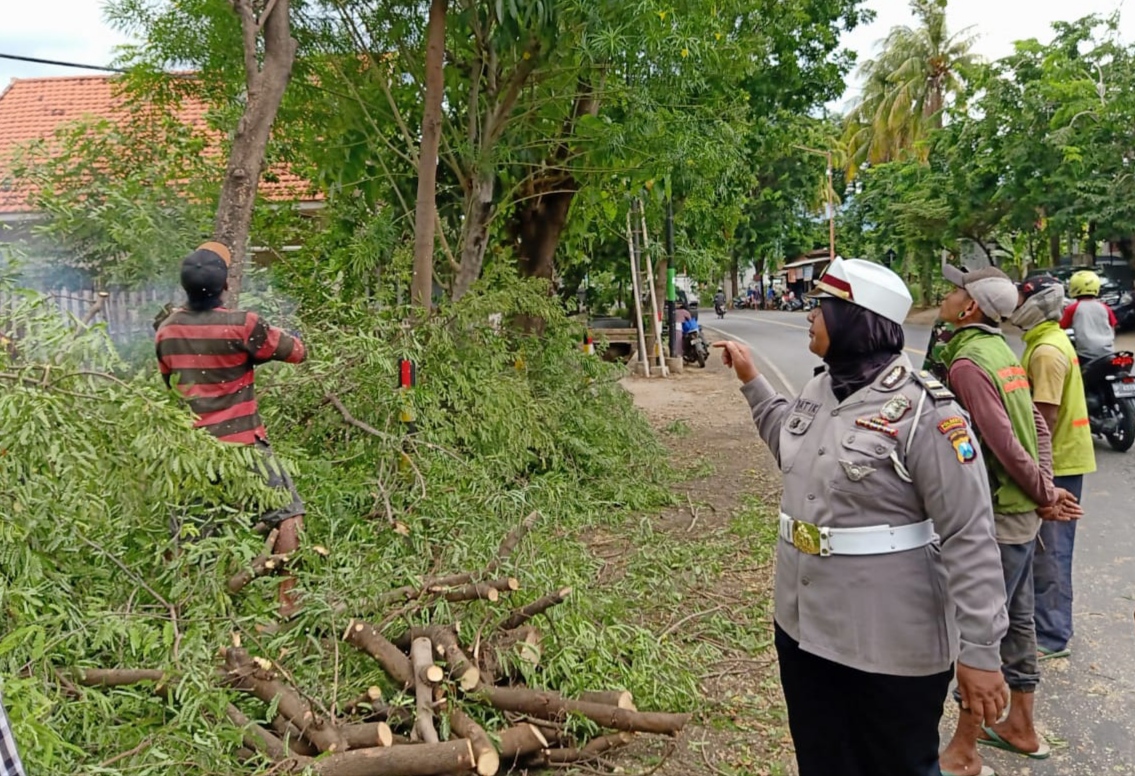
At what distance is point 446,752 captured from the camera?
2.72 metres

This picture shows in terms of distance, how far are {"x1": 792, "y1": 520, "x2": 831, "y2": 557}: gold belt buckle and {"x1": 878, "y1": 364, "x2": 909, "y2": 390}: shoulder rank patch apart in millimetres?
414

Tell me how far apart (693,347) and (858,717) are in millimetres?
15499

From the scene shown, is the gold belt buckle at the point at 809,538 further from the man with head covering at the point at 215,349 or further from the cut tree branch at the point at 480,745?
the man with head covering at the point at 215,349

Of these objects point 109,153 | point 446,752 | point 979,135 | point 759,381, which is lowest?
point 446,752

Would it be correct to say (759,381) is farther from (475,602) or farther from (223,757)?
(223,757)

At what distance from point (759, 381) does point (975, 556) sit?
3.03 feet

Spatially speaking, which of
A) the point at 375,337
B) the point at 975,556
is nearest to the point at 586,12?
the point at 375,337

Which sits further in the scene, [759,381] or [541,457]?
[541,457]

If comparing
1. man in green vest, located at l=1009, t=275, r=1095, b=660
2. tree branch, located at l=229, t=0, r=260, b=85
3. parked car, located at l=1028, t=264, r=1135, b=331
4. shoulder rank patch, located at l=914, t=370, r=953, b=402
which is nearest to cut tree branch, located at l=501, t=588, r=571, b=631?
shoulder rank patch, located at l=914, t=370, r=953, b=402

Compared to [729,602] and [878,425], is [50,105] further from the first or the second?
[878,425]

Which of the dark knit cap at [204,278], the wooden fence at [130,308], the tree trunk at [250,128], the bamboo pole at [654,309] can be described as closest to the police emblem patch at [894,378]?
the dark knit cap at [204,278]

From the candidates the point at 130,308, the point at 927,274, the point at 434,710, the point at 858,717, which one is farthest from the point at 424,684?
the point at 927,274

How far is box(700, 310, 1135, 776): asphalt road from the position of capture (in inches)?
126

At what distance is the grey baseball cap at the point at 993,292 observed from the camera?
3.11m
